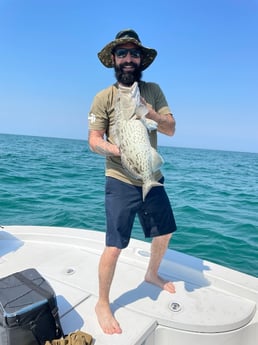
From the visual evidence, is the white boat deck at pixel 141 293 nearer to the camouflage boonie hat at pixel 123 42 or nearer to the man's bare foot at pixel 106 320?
the man's bare foot at pixel 106 320

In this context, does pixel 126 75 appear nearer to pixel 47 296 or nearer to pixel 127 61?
pixel 127 61

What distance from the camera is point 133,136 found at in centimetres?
201

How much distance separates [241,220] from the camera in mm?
7777

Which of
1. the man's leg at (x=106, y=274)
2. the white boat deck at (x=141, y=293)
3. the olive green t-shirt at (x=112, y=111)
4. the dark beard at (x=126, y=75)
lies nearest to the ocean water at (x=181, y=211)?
the white boat deck at (x=141, y=293)

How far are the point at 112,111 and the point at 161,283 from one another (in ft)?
5.27

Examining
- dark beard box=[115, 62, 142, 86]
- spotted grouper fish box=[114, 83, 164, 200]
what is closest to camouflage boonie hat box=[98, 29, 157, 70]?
dark beard box=[115, 62, 142, 86]

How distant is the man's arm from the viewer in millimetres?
2137

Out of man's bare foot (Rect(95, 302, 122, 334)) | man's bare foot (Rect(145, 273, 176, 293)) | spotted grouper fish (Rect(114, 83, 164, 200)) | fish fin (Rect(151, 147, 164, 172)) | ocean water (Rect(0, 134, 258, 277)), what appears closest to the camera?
spotted grouper fish (Rect(114, 83, 164, 200))

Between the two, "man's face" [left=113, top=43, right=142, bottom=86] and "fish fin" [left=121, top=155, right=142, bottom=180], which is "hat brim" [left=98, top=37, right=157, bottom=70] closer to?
"man's face" [left=113, top=43, right=142, bottom=86]

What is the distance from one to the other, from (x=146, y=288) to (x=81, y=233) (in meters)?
1.39

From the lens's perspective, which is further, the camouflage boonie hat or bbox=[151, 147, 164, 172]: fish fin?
the camouflage boonie hat

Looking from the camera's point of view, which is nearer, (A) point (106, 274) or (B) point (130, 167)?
(B) point (130, 167)

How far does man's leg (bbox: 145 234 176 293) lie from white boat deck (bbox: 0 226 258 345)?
0.06m

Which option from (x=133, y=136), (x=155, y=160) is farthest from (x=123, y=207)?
(x=133, y=136)
